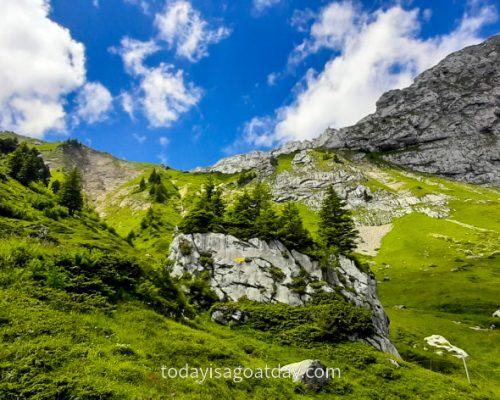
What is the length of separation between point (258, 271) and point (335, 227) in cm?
2593

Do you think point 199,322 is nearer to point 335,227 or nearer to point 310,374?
point 310,374

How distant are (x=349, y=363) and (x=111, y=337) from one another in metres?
21.3

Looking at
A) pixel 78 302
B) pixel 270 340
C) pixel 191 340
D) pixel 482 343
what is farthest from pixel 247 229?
pixel 482 343

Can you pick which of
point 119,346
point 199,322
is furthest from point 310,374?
point 119,346

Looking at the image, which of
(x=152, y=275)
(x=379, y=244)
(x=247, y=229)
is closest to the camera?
(x=152, y=275)

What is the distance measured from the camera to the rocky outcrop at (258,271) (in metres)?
40.7

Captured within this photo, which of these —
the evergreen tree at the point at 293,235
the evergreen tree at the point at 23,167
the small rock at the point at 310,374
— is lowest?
the small rock at the point at 310,374

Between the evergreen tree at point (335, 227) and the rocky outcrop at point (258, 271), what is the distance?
1093 cm

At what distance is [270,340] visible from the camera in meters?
32.4

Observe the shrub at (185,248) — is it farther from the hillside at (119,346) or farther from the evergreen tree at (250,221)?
the hillside at (119,346)

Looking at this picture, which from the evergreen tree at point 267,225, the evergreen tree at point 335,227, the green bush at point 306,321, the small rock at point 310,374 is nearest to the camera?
the small rock at point 310,374

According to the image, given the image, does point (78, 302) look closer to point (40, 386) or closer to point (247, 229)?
point (40, 386)

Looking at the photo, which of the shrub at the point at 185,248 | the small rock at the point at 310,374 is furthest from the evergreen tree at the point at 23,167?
the small rock at the point at 310,374

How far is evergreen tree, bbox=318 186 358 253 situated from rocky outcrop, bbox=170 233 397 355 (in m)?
10.9
